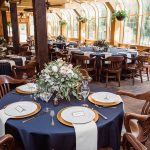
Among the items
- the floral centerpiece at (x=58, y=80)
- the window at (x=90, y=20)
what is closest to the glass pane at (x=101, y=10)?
the window at (x=90, y=20)

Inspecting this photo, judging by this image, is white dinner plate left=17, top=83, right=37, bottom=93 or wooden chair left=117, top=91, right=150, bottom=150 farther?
white dinner plate left=17, top=83, right=37, bottom=93

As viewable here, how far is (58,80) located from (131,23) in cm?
930

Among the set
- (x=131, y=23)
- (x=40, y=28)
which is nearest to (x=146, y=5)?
(x=131, y=23)

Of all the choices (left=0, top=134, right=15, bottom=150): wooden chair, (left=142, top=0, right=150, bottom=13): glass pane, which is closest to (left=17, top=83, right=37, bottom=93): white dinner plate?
(left=0, top=134, right=15, bottom=150): wooden chair

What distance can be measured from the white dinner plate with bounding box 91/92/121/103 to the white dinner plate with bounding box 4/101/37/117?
66 cm

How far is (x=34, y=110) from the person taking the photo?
183 cm

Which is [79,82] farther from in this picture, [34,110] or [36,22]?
[36,22]

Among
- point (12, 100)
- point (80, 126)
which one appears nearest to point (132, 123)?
point (80, 126)

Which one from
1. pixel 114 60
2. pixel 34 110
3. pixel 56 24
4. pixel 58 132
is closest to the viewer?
pixel 58 132

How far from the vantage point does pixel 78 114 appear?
1.75m

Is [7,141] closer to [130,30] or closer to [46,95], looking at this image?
[46,95]

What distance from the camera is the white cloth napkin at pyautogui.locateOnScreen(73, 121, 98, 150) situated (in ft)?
5.14

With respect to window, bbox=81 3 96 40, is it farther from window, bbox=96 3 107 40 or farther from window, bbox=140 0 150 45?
window, bbox=140 0 150 45

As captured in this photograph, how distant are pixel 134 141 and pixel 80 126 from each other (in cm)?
45
